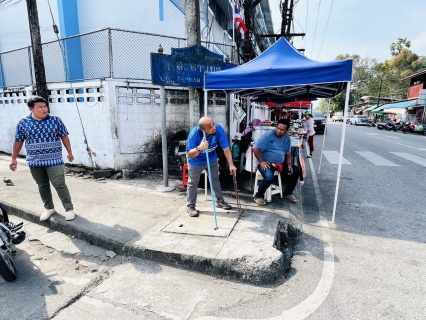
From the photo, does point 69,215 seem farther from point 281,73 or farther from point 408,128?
point 408,128

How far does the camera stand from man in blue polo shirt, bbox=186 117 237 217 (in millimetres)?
3623

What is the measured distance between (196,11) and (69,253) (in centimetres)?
480

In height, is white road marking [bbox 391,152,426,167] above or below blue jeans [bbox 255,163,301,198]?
below

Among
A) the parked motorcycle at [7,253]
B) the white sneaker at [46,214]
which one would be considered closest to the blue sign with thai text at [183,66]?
the white sneaker at [46,214]

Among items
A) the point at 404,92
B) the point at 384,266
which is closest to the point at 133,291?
the point at 384,266

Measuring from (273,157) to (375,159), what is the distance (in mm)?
6445

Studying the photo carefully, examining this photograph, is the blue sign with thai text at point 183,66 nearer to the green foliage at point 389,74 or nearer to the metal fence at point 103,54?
the metal fence at point 103,54

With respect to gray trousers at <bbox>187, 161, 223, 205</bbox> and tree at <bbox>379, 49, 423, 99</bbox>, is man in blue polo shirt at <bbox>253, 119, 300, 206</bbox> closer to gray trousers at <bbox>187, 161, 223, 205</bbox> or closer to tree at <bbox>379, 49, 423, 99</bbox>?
gray trousers at <bbox>187, 161, 223, 205</bbox>

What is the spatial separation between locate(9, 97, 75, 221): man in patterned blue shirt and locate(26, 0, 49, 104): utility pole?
3.69 m

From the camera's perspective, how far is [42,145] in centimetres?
359

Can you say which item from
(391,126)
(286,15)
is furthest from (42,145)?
(391,126)

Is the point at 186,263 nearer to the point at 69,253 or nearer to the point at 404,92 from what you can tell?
the point at 69,253

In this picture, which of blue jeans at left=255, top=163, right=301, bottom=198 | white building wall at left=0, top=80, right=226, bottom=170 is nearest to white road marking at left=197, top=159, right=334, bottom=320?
blue jeans at left=255, top=163, right=301, bottom=198

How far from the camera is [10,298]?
2475mm
